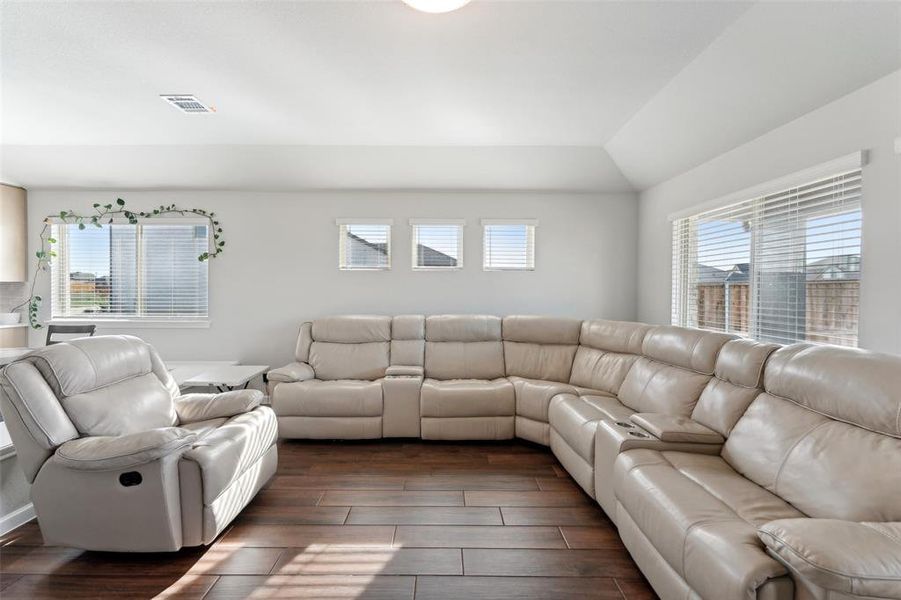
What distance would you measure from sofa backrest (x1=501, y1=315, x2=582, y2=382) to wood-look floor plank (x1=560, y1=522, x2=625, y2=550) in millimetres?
1772

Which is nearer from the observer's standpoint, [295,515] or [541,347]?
[295,515]

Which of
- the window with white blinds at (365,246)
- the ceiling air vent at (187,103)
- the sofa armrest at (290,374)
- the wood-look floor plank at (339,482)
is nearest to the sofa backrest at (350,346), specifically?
the sofa armrest at (290,374)

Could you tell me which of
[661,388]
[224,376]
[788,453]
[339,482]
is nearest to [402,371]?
[339,482]

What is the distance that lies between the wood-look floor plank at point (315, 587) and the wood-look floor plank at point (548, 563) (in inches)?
13.4

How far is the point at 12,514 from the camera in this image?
218 cm

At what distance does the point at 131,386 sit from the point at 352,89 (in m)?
2.42

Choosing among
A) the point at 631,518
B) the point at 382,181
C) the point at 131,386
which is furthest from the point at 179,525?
the point at 382,181

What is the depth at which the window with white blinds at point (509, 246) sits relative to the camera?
4.52 meters

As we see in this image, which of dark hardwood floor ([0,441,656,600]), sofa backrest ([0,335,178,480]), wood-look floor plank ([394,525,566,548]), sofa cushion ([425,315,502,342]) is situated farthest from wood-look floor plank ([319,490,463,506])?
sofa cushion ([425,315,502,342])

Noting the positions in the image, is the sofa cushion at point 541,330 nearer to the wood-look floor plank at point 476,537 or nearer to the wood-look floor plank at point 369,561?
the wood-look floor plank at point 476,537

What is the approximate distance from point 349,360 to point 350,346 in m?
0.16

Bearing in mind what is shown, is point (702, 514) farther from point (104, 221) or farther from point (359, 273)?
point (104, 221)

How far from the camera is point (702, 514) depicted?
1.49m

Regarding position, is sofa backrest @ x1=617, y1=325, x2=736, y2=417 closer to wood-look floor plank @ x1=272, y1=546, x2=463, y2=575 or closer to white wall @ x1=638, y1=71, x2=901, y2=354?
white wall @ x1=638, y1=71, x2=901, y2=354
